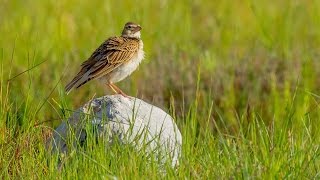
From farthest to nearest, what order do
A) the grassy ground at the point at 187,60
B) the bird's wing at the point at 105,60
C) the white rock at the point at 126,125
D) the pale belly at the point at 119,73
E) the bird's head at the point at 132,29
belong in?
the bird's head at the point at 132,29 < the grassy ground at the point at 187,60 < the pale belly at the point at 119,73 < the bird's wing at the point at 105,60 < the white rock at the point at 126,125

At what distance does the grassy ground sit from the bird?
26cm

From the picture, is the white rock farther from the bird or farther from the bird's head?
the bird's head

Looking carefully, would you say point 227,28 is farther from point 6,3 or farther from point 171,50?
point 6,3

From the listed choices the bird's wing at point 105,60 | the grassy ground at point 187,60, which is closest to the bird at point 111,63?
the bird's wing at point 105,60

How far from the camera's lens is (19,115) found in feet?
25.7

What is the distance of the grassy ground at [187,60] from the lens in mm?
8664

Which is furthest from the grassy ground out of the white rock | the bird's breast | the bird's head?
the bird's head

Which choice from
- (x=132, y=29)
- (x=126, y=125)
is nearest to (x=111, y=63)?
(x=132, y=29)

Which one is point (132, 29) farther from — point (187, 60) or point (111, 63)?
point (187, 60)

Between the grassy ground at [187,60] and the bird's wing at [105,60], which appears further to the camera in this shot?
the grassy ground at [187,60]

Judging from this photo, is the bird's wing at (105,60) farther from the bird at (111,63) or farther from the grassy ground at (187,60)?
the grassy ground at (187,60)

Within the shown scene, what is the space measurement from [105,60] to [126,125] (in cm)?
117

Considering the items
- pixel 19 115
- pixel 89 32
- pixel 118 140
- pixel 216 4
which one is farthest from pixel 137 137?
pixel 216 4

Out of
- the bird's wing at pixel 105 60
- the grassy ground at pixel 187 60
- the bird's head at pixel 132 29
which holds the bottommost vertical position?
the grassy ground at pixel 187 60
